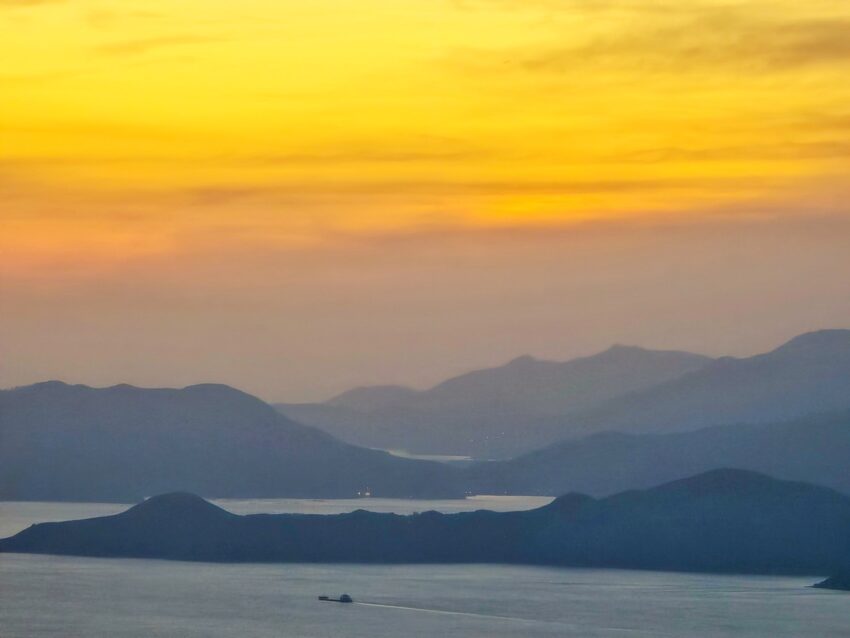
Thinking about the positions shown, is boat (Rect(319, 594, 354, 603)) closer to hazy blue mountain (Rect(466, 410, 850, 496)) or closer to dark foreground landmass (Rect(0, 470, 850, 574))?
dark foreground landmass (Rect(0, 470, 850, 574))

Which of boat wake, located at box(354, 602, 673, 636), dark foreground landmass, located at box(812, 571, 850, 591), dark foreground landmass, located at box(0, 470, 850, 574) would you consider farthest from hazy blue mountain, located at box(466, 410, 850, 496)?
boat wake, located at box(354, 602, 673, 636)

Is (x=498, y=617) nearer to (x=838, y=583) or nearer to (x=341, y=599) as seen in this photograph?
(x=341, y=599)

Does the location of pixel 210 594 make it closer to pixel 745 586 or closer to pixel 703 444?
pixel 745 586

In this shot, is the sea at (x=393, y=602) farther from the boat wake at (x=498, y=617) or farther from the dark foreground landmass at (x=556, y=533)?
the dark foreground landmass at (x=556, y=533)

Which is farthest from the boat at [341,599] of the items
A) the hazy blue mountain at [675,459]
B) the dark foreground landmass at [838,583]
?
the hazy blue mountain at [675,459]

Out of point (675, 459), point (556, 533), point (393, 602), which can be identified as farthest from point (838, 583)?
point (675, 459)

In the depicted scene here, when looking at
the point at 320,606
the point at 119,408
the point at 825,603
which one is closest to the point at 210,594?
the point at 320,606
